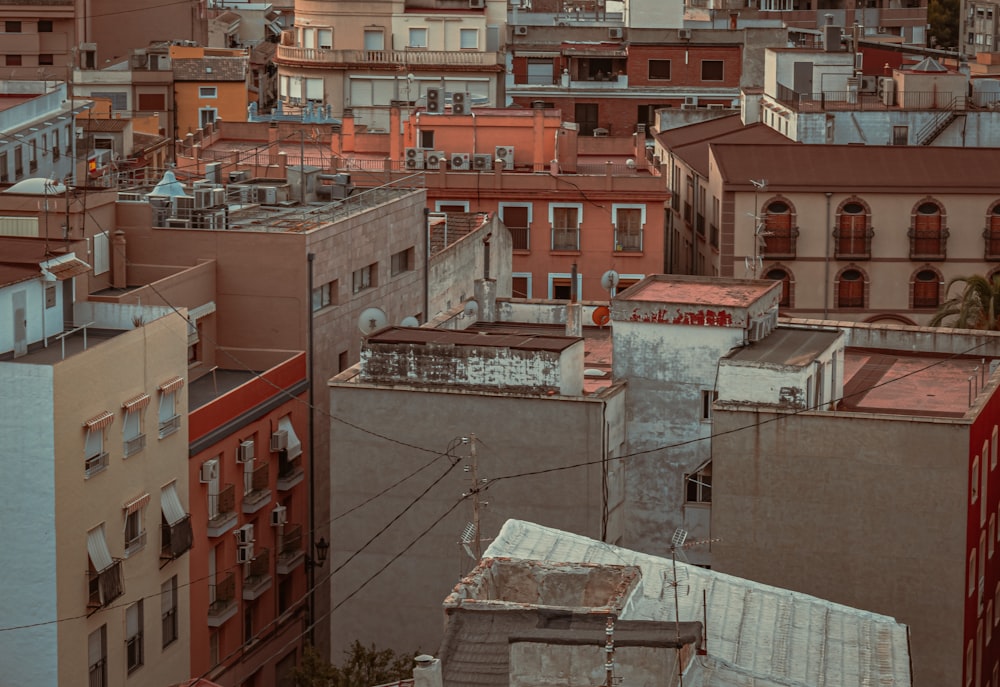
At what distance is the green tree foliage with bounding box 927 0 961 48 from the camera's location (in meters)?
174

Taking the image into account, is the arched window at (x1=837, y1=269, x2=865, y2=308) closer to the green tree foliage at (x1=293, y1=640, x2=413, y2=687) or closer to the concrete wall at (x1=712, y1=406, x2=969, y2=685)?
the concrete wall at (x1=712, y1=406, x2=969, y2=685)

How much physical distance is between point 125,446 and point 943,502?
1599cm

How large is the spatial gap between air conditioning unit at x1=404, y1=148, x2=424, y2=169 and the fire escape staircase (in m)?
18.5

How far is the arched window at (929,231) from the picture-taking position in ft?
242

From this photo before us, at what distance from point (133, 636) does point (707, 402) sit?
12.5 m

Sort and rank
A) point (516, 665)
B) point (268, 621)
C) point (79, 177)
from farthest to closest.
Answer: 1. point (79, 177)
2. point (268, 621)
3. point (516, 665)

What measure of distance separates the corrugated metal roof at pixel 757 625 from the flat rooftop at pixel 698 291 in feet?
29.5

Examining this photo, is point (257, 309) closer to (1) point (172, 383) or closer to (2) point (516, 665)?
(1) point (172, 383)

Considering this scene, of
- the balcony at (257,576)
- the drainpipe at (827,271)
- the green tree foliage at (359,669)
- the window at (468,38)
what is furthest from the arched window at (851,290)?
the window at (468,38)

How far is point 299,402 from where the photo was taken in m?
51.7

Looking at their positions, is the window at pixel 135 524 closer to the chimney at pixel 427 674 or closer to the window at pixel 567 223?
the chimney at pixel 427 674

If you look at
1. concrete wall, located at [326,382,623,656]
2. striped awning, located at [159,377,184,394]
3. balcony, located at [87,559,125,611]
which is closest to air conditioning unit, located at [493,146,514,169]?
striped awning, located at [159,377,184,394]

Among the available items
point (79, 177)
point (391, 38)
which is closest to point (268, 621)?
point (79, 177)

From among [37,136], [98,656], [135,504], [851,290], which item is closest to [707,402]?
[135,504]
